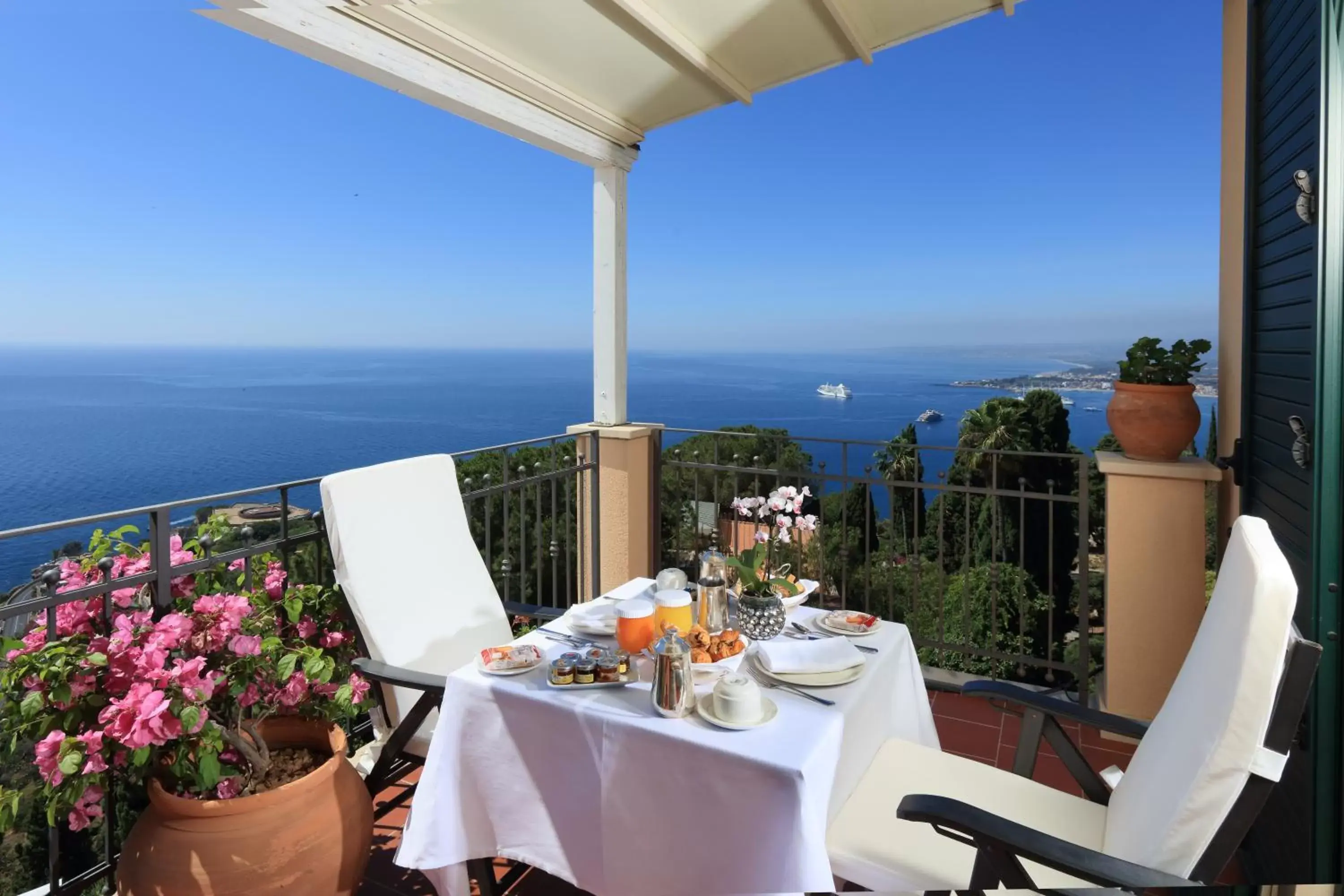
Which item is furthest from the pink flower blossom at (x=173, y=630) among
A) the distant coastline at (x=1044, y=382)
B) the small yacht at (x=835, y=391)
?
the small yacht at (x=835, y=391)

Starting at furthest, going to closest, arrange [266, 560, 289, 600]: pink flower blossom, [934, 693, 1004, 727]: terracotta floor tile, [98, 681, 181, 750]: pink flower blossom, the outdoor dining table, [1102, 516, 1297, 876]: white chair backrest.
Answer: [934, 693, 1004, 727]: terracotta floor tile < [266, 560, 289, 600]: pink flower blossom < [98, 681, 181, 750]: pink flower blossom < the outdoor dining table < [1102, 516, 1297, 876]: white chair backrest

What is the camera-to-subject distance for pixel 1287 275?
5.91 feet

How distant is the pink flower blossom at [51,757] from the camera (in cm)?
136

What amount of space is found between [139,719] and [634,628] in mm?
1006

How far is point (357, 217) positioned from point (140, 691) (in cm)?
2535

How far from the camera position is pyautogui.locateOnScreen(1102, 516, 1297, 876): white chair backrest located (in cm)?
97

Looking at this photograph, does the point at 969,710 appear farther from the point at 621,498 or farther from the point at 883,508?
the point at 621,498

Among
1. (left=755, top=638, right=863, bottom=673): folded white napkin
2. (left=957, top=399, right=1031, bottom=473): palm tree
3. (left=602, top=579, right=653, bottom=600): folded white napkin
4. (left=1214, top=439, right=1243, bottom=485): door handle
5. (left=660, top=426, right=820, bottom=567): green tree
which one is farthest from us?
(left=957, top=399, right=1031, bottom=473): palm tree

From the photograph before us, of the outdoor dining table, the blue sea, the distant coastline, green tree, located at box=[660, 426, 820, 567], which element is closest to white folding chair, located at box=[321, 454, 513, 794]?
the outdoor dining table

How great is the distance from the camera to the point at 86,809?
4.68 feet

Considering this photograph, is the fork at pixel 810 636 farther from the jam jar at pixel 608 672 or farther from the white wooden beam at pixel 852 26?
the white wooden beam at pixel 852 26

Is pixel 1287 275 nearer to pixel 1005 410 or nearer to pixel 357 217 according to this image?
pixel 1005 410

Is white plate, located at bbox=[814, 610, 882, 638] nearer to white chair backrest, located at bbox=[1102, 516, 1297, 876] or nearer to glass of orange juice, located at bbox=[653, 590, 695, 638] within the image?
glass of orange juice, located at bbox=[653, 590, 695, 638]

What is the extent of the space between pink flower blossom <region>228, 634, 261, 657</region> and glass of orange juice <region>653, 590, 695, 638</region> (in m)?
0.90
